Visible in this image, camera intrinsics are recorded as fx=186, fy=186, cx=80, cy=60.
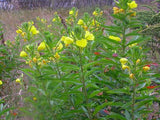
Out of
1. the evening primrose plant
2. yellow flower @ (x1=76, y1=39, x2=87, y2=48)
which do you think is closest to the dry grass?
the evening primrose plant

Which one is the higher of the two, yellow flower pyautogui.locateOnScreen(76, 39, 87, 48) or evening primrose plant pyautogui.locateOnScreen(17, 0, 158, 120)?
yellow flower pyautogui.locateOnScreen(76, 39, 87, 48)

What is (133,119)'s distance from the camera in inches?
54.8

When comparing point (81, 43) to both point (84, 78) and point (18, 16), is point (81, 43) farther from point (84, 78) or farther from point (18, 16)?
point (18, 16)

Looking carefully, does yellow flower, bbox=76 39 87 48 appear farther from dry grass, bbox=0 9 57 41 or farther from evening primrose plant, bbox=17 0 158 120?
dry grass, bbox=0 9 57 41

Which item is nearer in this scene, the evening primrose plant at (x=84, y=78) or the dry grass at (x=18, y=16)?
the evening primrose plant at (x=84, y=78)

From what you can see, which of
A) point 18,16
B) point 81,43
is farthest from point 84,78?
point 18,16

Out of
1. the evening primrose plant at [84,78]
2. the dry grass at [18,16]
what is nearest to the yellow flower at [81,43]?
the evening primrose plant at [84,78]

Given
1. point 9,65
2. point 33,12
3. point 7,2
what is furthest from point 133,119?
point 7,2

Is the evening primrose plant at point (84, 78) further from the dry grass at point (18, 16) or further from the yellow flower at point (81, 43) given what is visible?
the dry grass at point (18, 16)

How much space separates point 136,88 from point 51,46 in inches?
29.3

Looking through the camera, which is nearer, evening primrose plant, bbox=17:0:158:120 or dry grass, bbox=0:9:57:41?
evening primrose plant, bbox=17:0:158:120

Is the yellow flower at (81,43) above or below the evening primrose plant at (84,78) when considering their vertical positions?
above

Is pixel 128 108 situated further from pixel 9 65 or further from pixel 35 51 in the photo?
pixel 9 65

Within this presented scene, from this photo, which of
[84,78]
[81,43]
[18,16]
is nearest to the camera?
[81,43]
